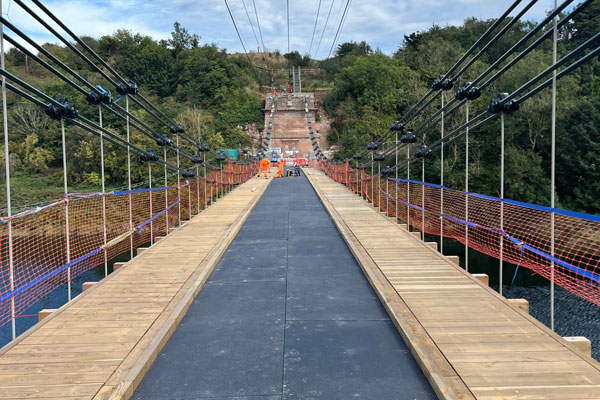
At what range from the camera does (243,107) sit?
48031 mm

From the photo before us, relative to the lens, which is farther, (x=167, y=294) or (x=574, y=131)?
(x=574, y=131)

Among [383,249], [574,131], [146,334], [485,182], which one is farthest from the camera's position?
[485,182]

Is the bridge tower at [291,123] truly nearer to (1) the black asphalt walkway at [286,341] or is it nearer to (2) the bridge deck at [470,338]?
(1) the black asphalt walkway at [286,341]

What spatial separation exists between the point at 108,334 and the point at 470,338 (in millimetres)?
2606

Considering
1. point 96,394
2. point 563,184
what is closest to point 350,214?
point 96,394

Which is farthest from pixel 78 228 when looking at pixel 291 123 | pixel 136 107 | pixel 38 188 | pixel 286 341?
pixel 291 123

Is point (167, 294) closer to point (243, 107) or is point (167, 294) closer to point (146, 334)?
point (146, 334)

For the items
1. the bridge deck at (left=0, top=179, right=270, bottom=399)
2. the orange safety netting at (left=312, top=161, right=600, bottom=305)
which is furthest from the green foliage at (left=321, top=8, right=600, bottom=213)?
the bridge deck at (left=0, top=179, right=270, bottom=399)

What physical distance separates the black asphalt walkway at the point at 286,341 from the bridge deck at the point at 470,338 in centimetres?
15

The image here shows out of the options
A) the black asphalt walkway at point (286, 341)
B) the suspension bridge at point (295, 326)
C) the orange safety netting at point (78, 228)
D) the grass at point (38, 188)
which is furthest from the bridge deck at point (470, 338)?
the grass at point (38, 188)

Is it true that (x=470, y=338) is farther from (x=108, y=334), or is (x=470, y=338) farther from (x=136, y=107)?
(x=136, y=107)

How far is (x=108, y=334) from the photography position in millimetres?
3559

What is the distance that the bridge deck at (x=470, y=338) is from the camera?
269 centimetres

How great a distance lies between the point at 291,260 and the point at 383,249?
1.25 meters
